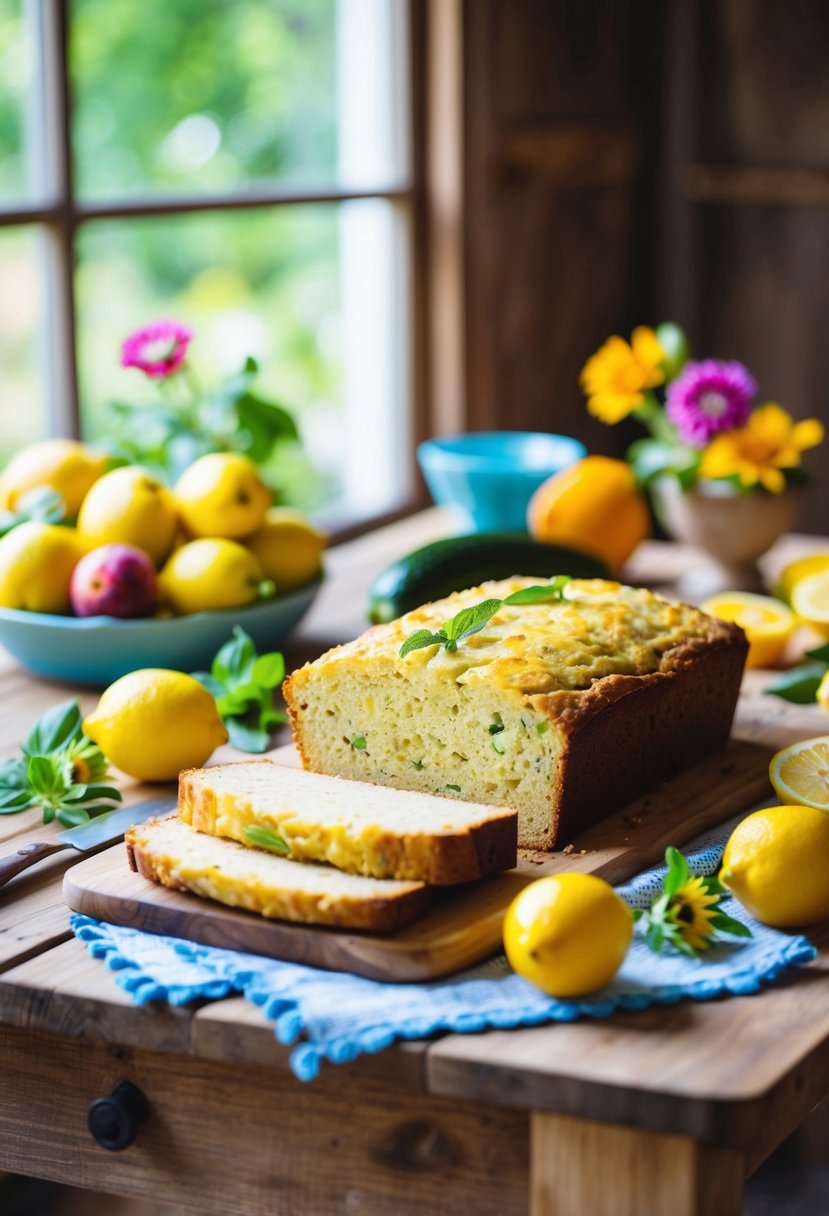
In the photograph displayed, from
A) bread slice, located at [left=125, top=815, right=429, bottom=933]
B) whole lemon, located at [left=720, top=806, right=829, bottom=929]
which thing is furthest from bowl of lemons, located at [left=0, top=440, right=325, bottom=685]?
whole lemon, located at [left=720, top=806, right=829, bottom=929]

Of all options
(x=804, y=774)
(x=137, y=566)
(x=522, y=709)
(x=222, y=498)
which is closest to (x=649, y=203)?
(x=222, y=498)

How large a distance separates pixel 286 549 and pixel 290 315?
261 cm

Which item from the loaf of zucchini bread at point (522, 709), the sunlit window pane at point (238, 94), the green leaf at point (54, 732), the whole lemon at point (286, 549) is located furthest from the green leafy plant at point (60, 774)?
the sunlit window pane at point (238, 94)

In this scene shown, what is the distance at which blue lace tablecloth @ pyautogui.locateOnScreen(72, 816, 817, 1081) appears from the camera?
43.5 inches

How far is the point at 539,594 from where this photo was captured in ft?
5.41

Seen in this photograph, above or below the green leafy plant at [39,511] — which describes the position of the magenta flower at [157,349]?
above

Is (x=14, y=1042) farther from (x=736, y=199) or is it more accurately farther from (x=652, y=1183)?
(x=736, y=199)

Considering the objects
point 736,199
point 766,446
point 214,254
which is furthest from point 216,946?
point 214,254

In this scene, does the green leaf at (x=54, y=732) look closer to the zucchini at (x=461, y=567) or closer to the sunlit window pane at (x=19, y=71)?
the zucchini at (x=461, y=567)

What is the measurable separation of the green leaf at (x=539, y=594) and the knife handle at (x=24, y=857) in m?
0.53

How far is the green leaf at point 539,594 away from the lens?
1637 mm

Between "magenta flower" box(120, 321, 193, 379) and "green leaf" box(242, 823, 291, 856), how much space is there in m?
0.97

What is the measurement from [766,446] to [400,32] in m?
→ 1.44

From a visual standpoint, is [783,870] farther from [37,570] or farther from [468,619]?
[37,570]
